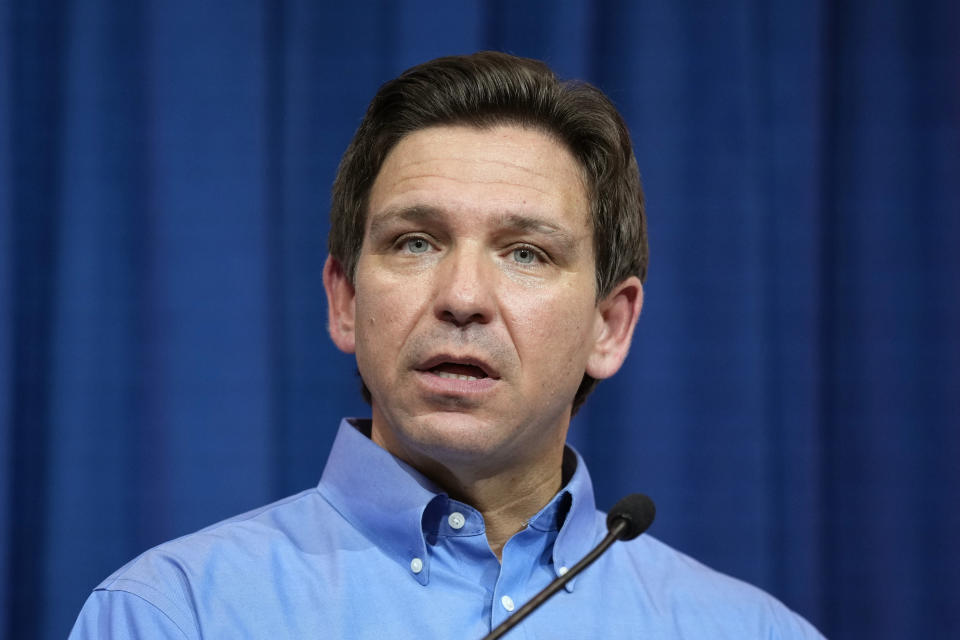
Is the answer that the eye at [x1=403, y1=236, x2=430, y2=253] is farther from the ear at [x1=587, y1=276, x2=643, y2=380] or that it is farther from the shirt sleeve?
the shirt sleeve

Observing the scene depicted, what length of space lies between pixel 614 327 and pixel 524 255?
0.25 m

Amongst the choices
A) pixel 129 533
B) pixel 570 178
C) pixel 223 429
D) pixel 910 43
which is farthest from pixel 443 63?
pixel 910 43

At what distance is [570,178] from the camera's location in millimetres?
1471

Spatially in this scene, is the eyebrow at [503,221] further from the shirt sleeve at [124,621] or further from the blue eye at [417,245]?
the shirt sleeve at [124,621]

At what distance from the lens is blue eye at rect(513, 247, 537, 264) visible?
4.56 ft

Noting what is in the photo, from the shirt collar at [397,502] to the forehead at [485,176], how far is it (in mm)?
318

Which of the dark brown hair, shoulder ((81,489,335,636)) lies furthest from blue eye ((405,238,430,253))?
shoulder ((81,489,335,636))

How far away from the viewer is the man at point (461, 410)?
4.24 feet

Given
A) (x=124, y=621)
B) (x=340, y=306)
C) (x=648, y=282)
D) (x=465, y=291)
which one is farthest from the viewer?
(x=648, y=282)

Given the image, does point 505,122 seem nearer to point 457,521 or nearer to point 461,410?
point 461,410

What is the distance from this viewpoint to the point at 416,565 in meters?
1.33

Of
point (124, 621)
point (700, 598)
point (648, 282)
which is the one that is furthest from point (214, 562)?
point (648, 282)

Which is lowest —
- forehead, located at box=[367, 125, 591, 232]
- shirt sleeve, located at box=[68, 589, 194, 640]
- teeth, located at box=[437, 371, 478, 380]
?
shirt sleeve, located at box=[68, 589, 194, 640]

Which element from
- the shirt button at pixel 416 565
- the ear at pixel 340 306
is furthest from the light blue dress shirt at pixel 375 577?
the ear at pixel 340 306
